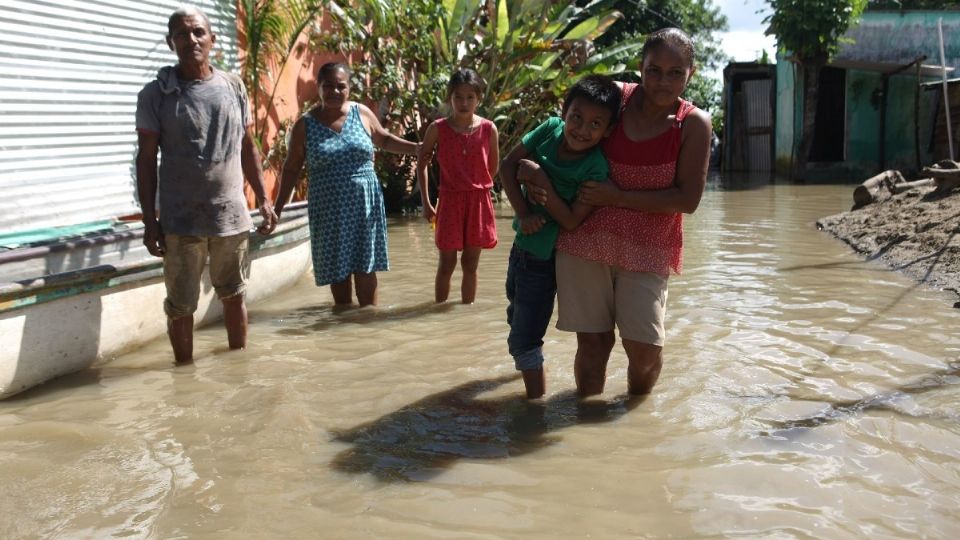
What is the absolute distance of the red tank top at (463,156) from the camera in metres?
5.25

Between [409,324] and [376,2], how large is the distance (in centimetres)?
515

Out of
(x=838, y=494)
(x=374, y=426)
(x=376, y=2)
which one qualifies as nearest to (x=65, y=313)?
(x=374, y=426)

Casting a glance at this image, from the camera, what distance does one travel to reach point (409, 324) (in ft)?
16.8

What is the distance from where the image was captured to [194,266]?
4.10 metres

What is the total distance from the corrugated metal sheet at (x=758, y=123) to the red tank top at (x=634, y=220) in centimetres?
1930

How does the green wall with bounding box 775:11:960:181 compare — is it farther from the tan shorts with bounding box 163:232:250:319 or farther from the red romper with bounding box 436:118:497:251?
the tan shorts with bounding box 163:232:250:319

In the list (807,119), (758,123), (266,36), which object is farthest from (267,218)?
(758,123)

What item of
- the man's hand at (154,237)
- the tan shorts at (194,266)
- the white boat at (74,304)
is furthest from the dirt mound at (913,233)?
the white boat at (74,304)

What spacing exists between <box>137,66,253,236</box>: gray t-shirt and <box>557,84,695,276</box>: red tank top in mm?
1687

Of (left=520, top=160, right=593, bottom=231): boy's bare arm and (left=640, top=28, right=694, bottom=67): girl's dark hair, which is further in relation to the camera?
(left=520, top=160, right=593, bottom=231): boy's bare arm

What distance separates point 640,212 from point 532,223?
1.35ft

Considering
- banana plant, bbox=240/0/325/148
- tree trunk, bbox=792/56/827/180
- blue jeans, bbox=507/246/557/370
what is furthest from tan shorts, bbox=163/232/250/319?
tree trunk, bbox=792/56/827/180

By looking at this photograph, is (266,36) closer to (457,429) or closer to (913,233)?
(457,429)

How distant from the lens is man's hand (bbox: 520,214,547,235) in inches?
128
